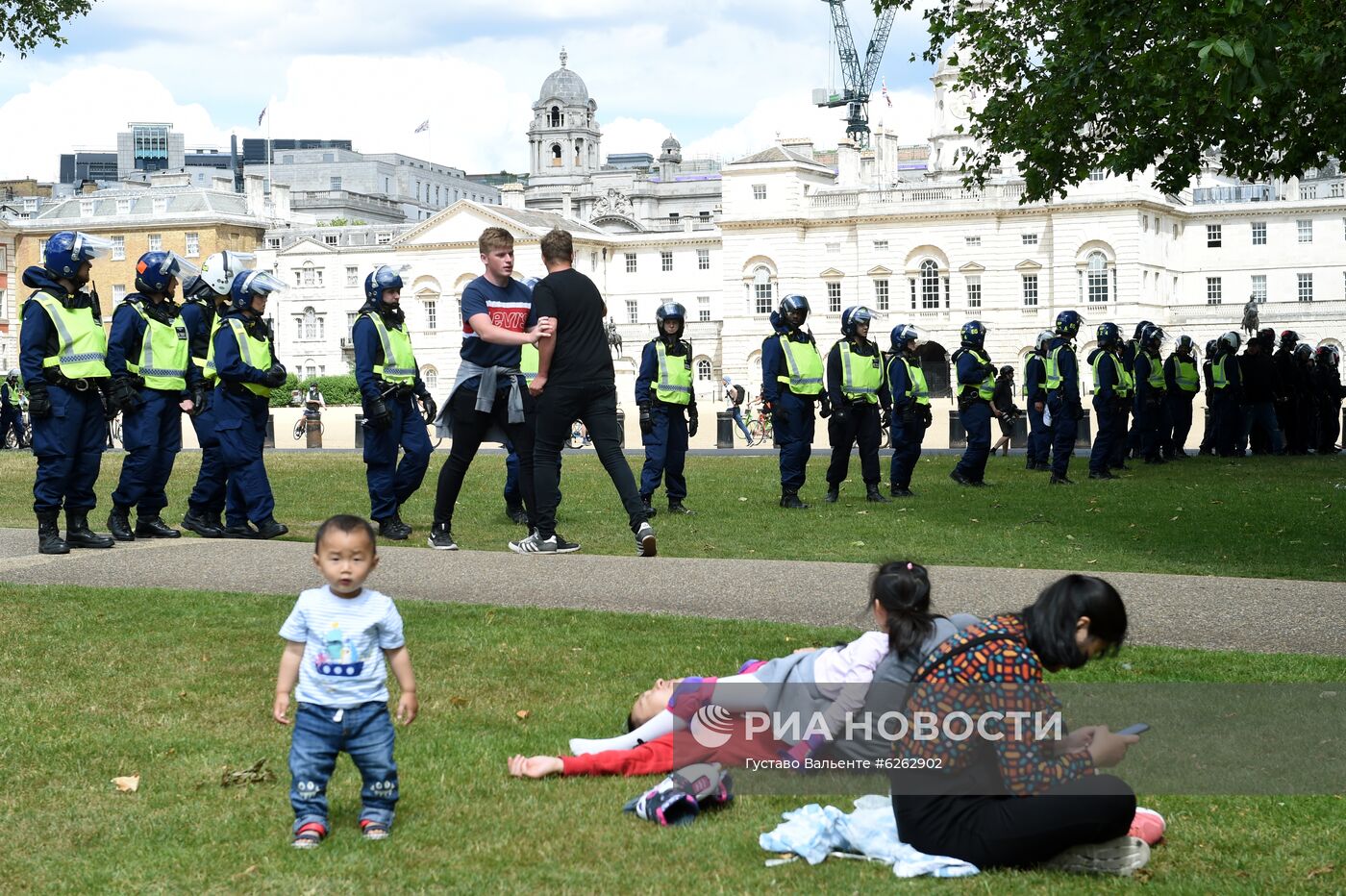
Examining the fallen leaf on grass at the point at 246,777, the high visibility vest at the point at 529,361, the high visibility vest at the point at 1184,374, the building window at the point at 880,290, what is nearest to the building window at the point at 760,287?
the building window at the point at 880,290

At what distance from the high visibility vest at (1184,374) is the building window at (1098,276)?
58.2m

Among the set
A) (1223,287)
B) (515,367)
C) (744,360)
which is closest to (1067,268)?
(1223,287)

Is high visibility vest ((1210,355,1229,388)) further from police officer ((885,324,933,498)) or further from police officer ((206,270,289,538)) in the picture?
police officer ((206,270,289,538))

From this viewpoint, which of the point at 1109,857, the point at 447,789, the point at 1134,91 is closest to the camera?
the point at 1109,857

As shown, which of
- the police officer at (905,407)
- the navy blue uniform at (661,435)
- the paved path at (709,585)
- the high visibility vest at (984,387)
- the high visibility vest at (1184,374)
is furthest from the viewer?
the high visibility vest at (1184,374)

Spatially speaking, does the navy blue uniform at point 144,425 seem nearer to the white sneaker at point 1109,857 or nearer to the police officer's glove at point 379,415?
the police officer's glove at point 379,415

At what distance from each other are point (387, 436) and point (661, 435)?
12.3 ft

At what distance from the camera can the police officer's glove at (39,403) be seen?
38.3 ft

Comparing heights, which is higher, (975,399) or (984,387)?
(984,387)

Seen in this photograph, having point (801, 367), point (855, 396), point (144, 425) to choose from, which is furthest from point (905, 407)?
point (144, 425)

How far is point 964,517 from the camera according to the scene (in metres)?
16.1

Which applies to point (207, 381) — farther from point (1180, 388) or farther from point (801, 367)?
point (1180, 388)

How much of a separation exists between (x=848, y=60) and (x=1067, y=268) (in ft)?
365

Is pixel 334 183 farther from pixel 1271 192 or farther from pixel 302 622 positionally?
pixel 302 622
